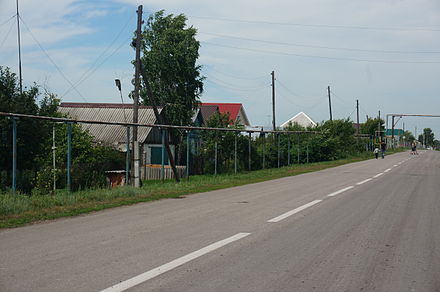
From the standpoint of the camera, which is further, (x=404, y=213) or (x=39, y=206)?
(x=39, y=206)

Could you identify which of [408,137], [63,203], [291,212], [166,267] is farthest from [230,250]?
[408,137]

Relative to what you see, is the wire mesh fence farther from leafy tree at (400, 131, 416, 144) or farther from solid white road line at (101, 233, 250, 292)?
leafy tree at (400, 131, 416, 144)

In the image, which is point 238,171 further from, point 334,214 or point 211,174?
point 334,214

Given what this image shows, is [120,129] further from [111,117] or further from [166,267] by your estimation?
[166,267]

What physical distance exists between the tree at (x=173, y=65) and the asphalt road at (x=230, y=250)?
3161 cm

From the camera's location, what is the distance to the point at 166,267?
547 centimetres

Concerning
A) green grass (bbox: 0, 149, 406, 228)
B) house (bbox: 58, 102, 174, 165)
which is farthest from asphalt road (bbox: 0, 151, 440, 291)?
house (bbox: 58, 102, 174, 165)

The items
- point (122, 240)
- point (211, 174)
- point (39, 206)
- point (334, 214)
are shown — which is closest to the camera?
point (122, 240)

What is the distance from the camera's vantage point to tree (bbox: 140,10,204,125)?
41719mm

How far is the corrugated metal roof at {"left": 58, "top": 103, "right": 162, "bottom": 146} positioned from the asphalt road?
25.5 metres

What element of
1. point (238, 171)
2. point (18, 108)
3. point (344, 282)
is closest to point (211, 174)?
point (238, 171)

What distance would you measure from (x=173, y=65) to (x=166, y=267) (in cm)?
3735

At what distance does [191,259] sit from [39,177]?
10497mm

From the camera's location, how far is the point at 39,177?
15055 mm
